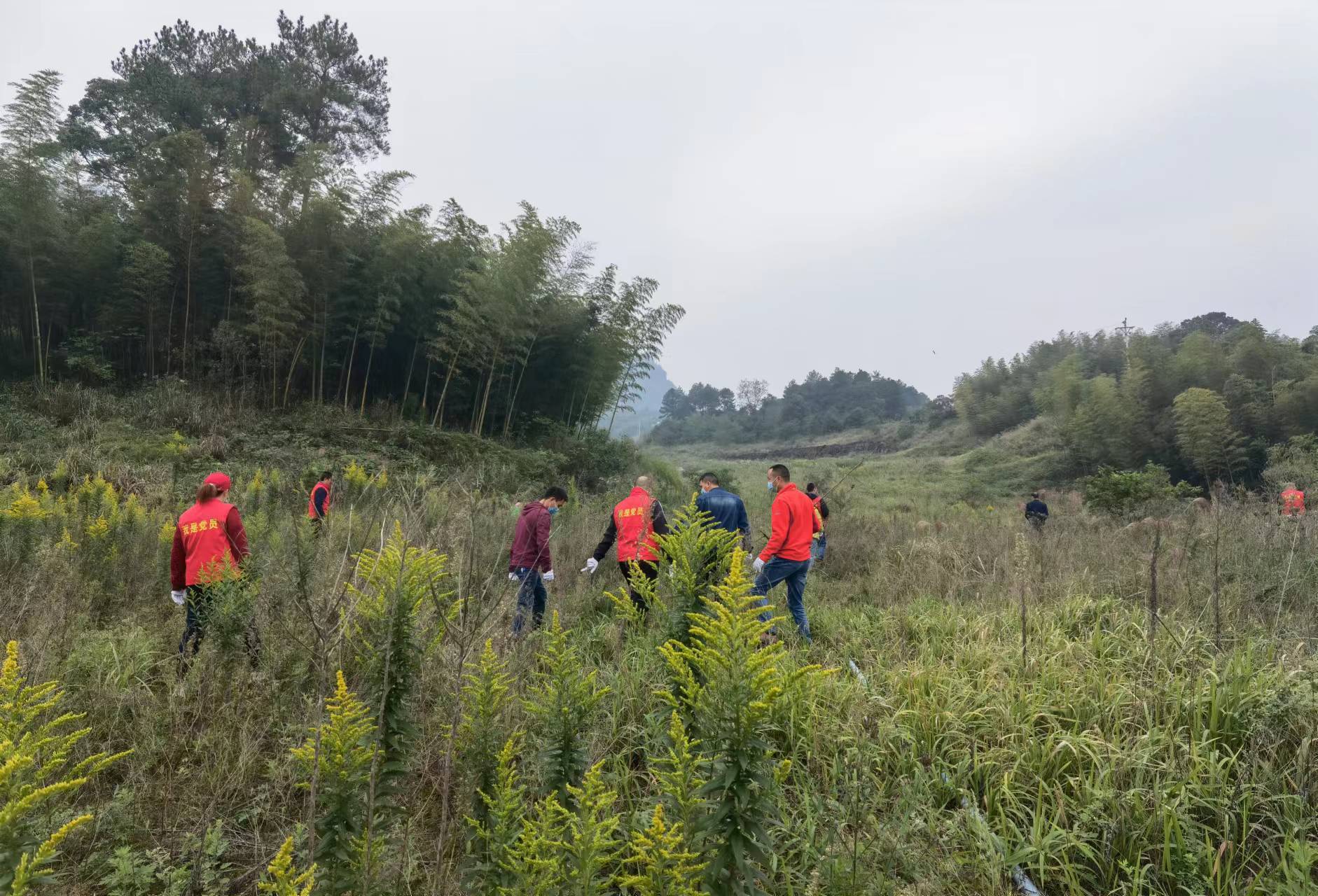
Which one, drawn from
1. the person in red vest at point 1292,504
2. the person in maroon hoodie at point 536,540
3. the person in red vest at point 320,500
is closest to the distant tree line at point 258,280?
the person in red vest at point 320,500

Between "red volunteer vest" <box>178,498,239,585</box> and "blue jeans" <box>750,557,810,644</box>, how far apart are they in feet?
11.9

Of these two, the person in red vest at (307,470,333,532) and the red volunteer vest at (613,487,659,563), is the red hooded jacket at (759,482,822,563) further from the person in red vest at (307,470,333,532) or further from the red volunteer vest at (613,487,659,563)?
the person in red vest at (307,470,333,532)

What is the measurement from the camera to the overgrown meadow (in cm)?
145

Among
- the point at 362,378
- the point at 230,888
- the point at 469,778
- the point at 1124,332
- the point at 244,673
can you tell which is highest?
the point at 1124,332

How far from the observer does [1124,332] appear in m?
43.4

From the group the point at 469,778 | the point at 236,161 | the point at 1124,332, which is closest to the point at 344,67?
the point at 236,161

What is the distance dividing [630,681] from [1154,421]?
108 ft

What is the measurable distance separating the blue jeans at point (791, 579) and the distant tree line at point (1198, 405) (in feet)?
71.9

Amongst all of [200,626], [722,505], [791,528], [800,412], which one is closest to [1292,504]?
[791,528]

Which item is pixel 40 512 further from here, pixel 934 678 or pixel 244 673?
pixel 934 678

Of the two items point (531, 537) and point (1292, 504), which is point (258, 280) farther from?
point (1292, 504)

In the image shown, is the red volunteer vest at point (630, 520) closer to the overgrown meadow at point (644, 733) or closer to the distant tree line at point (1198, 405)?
the overgrown meadow at point (644, 733)

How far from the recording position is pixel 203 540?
3.56 m

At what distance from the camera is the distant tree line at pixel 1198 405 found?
865 inches
